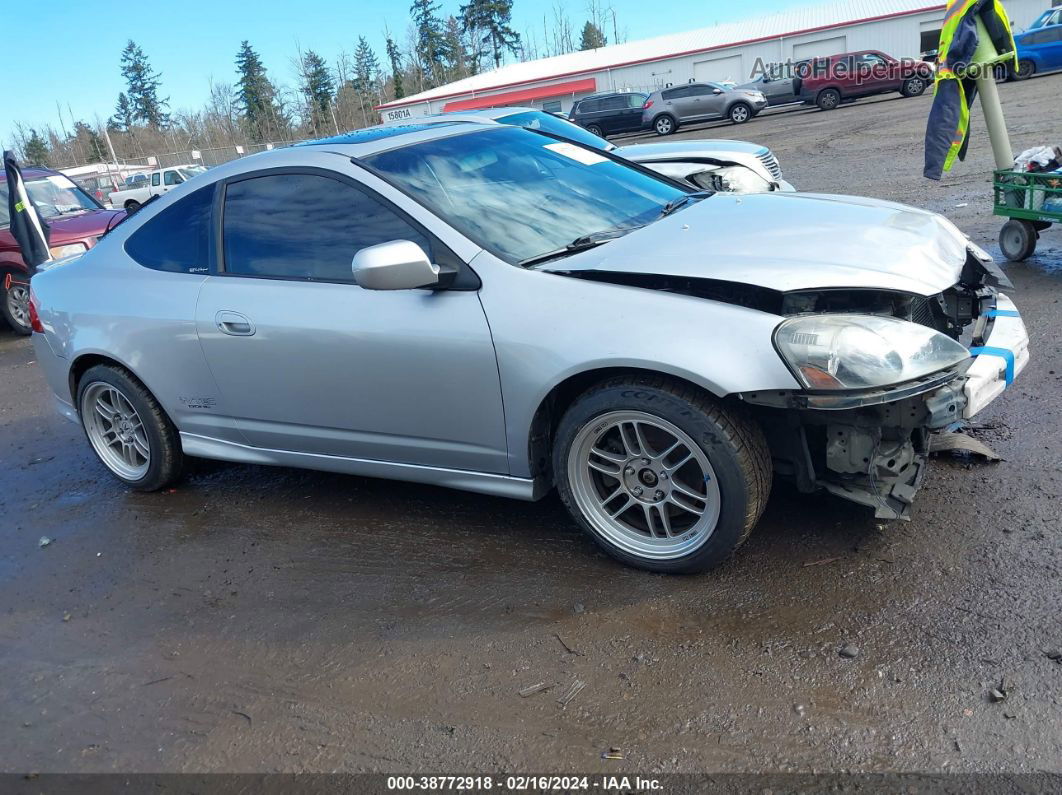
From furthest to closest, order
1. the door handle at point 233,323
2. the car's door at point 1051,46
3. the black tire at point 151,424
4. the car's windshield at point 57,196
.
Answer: the car's door at point 1051,46 → the car's windshield at point 57,196 → the black tire at point 151,424 → the door handle at point 233,323

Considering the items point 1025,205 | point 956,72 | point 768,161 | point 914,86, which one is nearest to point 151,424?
point 956,72

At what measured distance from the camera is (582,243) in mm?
3479

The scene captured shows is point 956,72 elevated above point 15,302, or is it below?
above

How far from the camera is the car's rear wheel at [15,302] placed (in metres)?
9.70

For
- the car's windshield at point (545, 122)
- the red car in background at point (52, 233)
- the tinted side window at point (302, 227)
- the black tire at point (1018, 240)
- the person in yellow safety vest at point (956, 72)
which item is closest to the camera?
the tinted side window at point (302, 227)

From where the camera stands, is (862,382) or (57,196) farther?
(57,196)

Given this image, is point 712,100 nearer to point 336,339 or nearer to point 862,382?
point 336,339

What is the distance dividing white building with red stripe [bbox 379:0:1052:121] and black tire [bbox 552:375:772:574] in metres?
43.1

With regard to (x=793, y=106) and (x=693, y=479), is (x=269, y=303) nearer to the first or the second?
(x=693, y=479)

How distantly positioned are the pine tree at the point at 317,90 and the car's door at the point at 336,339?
7726 cm

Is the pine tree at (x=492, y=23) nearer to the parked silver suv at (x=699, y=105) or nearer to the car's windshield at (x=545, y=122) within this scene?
the parked silver suv at (x=699, y=105)

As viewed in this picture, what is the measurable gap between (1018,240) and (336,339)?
18.8ft

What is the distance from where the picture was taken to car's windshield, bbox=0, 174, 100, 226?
10.6 meters

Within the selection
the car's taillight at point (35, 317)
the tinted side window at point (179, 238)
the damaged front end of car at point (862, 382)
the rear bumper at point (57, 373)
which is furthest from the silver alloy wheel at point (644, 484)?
→ the car's taillight at point (35, 317)
